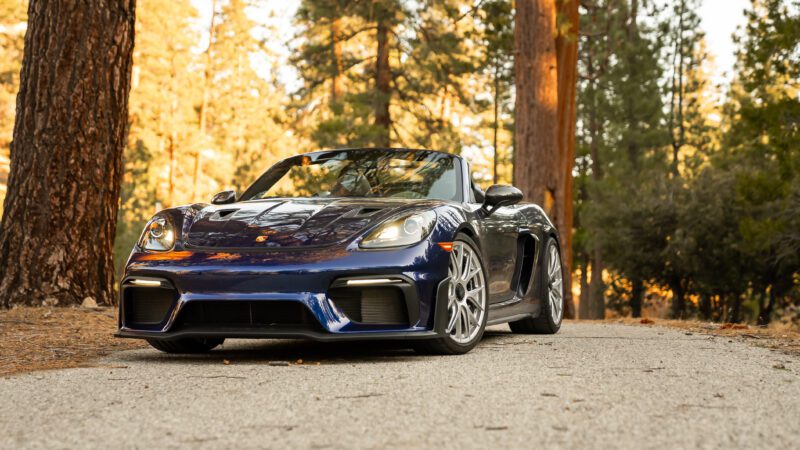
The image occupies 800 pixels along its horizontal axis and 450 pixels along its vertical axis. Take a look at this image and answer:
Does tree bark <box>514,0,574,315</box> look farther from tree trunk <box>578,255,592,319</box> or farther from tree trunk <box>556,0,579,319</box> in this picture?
tree trunk <box>578,255,592,319</box>

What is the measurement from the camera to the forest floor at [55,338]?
232 inches

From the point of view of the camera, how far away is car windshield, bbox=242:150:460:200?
6746 millimetres

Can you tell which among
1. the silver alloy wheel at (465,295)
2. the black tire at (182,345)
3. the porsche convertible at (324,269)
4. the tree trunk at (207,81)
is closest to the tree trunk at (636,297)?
Answer: the tree trunk at (207,81)

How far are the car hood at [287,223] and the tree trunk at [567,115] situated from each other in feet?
33.5

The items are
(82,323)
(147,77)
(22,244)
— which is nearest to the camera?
(82,323)

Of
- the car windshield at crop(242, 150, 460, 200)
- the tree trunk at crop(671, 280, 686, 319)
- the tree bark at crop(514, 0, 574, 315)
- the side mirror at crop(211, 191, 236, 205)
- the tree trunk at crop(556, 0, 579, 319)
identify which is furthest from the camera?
the tree trunk at crop(671, 280, 686, 319)

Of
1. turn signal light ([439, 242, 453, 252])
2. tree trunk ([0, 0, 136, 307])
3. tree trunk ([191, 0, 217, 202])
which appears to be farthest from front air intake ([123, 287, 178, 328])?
tree trunk ([191, 0, 217, 202])

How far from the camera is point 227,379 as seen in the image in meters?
4.96

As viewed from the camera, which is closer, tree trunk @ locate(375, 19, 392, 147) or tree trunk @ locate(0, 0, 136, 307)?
tree trunk @ locate(0, 0, 136, 307)

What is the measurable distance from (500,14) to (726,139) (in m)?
30.7

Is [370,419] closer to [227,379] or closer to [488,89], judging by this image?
[227,379]

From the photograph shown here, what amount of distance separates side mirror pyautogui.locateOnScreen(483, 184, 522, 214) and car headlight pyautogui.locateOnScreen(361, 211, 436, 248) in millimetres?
997

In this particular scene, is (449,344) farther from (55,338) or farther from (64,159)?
(64,159)

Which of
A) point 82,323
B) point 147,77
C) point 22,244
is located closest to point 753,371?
point 82,323
